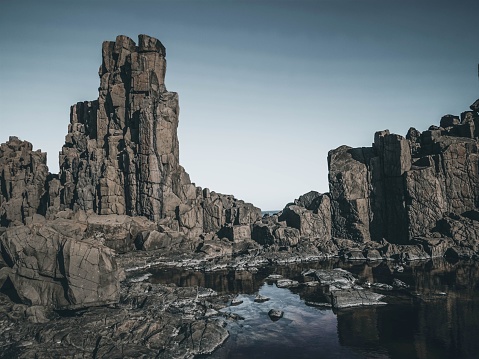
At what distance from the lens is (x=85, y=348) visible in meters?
36.1

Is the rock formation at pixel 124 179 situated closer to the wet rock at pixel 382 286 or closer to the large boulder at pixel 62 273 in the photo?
the large boulder at pixel 62 273

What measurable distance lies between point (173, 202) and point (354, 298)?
70.9m

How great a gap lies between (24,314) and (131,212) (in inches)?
2638

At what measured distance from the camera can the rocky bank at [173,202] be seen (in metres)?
83.7

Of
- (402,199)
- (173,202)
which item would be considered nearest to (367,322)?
(402,199)

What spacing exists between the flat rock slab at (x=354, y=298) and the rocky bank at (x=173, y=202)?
63.2ft

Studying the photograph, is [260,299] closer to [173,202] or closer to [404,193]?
[404,193]

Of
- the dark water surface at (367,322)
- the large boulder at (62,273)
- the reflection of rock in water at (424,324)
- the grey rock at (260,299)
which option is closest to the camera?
the reflection of rock in water at (424,324)

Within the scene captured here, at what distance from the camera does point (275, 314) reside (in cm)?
4975

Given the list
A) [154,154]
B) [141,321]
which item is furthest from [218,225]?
[141,321]

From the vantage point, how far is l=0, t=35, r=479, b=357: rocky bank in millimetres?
83688

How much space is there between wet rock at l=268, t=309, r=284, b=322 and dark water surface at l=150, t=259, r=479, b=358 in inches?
27.9

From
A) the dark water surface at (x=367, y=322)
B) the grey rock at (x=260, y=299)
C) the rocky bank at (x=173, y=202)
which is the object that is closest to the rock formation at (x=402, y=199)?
the rocky bank at (x=173, y=202)

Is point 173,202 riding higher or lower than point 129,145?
lower
